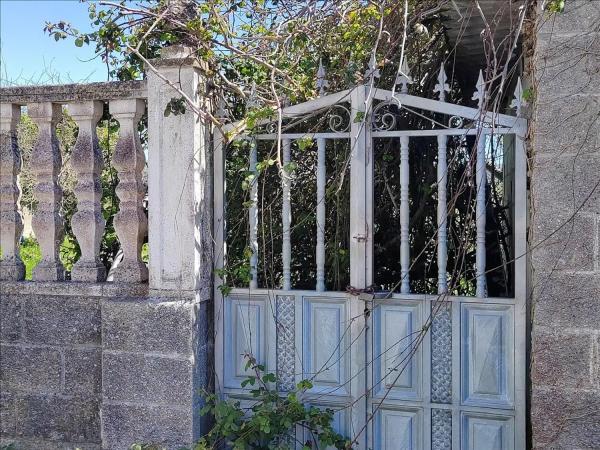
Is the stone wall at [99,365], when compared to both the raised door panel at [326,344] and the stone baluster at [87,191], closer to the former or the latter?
the stone baluster at [87,191]

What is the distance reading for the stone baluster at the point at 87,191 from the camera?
12.3 ft

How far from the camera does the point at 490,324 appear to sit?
132 inches

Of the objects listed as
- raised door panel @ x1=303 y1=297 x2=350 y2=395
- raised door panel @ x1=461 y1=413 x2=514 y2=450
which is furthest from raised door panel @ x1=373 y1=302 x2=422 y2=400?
raised door panel @ x1=461 y1=413 x2=514 y2=450

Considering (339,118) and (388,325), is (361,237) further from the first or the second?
(339,118)

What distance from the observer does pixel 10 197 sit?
388 centimetres

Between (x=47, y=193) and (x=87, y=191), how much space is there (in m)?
0.27

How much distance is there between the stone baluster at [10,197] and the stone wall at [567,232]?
302 cm

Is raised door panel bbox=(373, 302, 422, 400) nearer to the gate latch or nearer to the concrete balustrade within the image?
the gate latch

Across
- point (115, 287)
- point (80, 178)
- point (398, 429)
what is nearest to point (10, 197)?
point (80, 178)

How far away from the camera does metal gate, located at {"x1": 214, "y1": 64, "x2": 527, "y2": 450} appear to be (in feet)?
10.9

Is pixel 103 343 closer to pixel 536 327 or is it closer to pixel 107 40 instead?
pixel 107 40

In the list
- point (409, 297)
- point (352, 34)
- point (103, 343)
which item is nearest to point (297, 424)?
point (409, 297)

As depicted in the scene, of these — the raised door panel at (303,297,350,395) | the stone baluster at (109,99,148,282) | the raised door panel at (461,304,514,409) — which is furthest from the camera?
the stone baluster at (109,99,148,282)

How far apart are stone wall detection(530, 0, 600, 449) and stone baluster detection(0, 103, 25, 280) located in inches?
119
